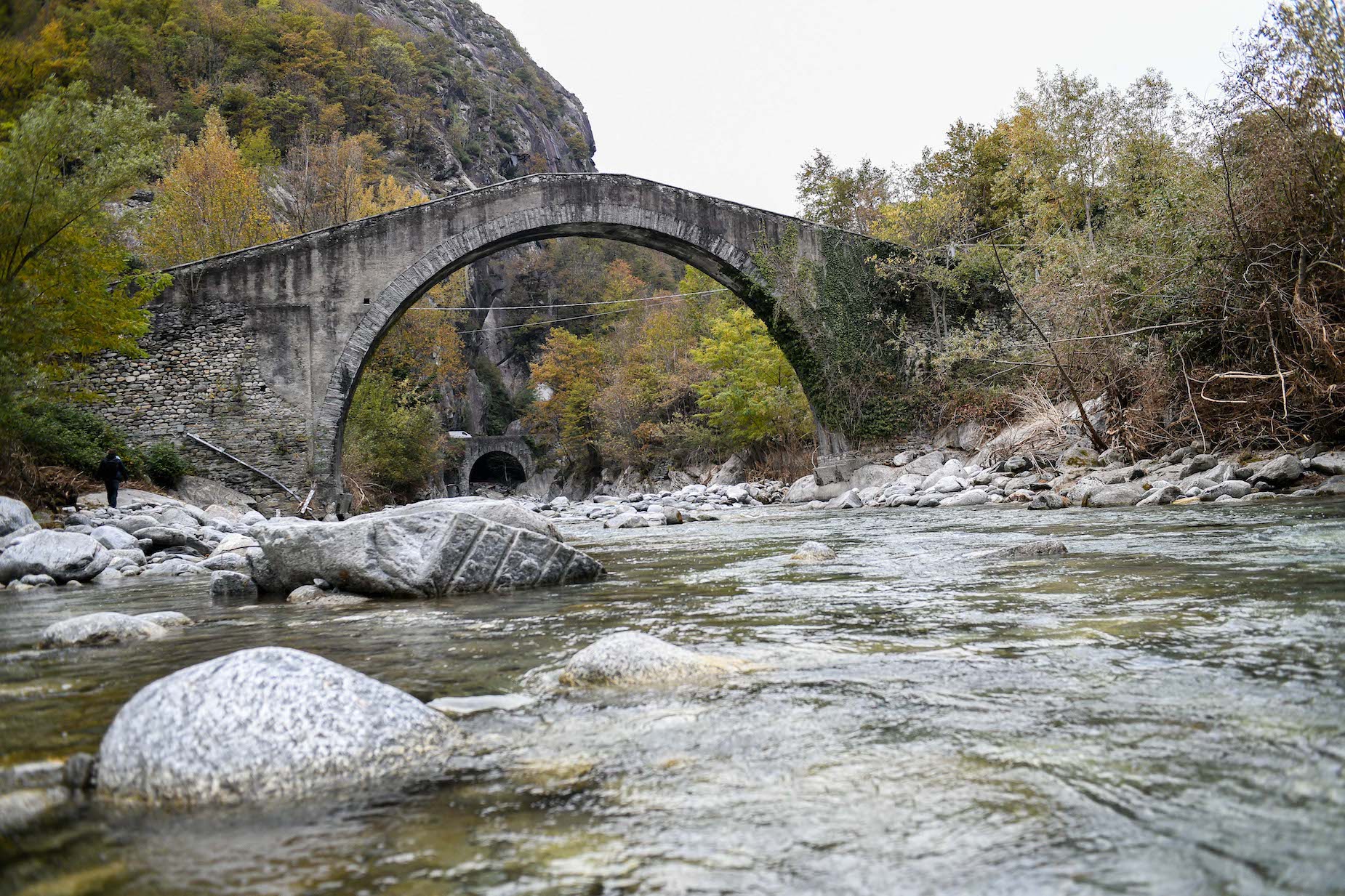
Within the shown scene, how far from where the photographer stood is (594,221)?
15.9m

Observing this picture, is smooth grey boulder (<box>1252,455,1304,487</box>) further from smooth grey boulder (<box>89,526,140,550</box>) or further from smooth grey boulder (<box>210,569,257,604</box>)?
smooth grey boulder (<box>89,526,140,550</box>)

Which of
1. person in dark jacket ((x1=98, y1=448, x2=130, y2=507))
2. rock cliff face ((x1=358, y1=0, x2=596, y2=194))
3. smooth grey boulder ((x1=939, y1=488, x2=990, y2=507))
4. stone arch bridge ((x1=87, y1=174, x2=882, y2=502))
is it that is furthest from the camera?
rock cliff face ((x1=358, y1=0, x2=596, y2=194))

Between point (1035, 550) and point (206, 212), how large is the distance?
23185 millimetres

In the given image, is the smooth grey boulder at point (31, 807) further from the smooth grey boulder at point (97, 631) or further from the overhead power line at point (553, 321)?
the overhead power line at point (553, 321)

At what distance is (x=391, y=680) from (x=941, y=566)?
344 cm

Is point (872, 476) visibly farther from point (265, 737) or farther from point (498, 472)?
point (498, 472)

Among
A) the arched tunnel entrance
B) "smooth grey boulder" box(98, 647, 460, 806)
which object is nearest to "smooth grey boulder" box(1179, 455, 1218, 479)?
"smooth grey boulder" box(98, 647, 460, 806)

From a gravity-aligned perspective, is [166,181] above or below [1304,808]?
above

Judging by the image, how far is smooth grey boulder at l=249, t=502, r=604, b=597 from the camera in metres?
4.90

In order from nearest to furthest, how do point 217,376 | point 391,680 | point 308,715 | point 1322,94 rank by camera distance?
point 308,715
point 391,680
point 1322,94
point 217,376

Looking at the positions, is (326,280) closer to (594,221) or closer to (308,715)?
(594,221)

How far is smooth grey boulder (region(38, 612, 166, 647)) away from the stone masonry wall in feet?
36.2

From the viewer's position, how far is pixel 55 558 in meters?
6.77

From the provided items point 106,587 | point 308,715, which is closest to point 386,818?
point 308,715
